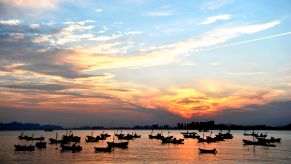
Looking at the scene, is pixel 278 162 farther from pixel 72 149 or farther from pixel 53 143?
pixel 53 143

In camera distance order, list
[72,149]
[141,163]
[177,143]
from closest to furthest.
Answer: [141,163]
[72,149]
[177,143]

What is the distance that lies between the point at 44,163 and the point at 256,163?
138 ft

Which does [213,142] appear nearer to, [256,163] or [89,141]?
[89,141]

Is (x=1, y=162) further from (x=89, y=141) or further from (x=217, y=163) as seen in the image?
(x=89, y=141)

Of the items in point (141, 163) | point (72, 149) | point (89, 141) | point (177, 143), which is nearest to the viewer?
point (141, 163)

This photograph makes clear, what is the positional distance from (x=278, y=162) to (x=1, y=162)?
5596cm

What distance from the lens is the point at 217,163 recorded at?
225ft

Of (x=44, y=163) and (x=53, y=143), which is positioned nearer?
(x=44, y=163)

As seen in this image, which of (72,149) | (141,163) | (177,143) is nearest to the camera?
(141,163)

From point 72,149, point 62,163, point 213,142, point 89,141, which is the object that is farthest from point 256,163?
point 89,141

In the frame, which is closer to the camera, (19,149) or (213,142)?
(19,149)

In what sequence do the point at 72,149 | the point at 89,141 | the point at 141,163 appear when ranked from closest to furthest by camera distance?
the point at 141,163
the point at 72,149
the point at 89,141

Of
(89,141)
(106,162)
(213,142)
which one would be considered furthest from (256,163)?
(89,141)

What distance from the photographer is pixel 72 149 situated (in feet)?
309
